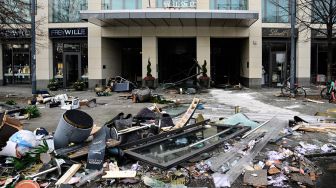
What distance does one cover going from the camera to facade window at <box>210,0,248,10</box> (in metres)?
26.3

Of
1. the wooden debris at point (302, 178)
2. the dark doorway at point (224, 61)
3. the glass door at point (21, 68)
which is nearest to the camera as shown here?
the wooden debris at point (302, 178)

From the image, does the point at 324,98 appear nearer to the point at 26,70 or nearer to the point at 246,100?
the point at 246,100

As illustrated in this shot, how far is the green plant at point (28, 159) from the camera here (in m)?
6.83

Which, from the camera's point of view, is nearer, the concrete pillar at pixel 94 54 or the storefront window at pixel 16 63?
the concrete pillar at pixel 94 54

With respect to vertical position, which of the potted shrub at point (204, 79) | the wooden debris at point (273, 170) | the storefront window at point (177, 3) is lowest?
the wooden debris at point (273, 170)

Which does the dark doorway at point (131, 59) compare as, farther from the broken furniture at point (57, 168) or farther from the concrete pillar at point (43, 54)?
the broken furniture at point (57, 168)

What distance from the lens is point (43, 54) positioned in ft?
89.1

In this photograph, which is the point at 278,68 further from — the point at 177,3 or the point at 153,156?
the point at 153,156

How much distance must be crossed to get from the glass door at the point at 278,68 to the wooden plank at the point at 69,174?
74.7 feet

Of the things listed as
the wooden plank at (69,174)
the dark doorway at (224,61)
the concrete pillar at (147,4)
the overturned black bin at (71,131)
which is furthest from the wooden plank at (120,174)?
the dark doorway at (224,61)

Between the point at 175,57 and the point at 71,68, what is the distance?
7930 mm

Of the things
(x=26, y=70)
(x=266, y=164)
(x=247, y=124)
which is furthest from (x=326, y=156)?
(x=26, y=70)

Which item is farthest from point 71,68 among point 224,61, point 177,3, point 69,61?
point 224,61

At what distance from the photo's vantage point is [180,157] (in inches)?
279
